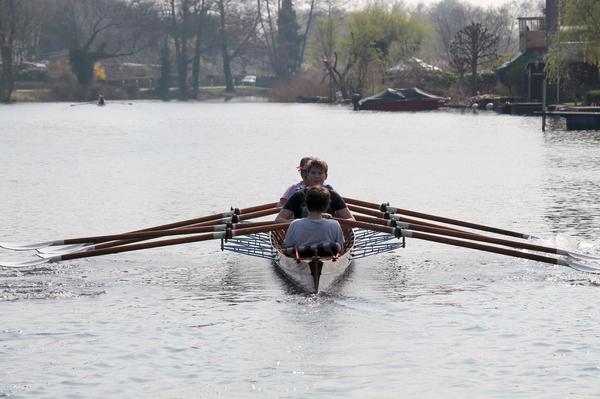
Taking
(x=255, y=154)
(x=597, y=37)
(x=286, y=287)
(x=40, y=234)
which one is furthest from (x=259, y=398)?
(x=597, y=37)

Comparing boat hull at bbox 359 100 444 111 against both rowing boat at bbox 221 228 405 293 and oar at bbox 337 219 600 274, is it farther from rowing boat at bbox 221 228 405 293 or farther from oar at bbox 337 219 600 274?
oar at bbox 337 219 600 274

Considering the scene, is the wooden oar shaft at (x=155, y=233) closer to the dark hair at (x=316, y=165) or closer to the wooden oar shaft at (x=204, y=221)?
the wooden oar shaft at (x=204, y=221)

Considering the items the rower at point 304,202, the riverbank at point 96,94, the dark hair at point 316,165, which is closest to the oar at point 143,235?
the rower at point 304,202

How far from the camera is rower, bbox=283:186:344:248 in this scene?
1661 centimetres

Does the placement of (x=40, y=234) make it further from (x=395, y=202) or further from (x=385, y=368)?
(x=385, y=368)

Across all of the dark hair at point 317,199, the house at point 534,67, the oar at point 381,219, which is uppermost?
the house at point 534,67

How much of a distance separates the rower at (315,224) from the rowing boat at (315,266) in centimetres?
15

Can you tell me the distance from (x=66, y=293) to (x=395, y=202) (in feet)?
45.5

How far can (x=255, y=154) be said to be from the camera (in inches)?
1939

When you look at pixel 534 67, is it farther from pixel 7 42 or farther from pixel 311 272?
pixel 311 272

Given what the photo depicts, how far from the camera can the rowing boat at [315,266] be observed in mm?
16203

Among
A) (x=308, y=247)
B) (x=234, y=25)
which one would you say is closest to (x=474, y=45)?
(x=234, y=25)

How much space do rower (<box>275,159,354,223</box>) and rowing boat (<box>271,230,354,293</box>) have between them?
884 mm

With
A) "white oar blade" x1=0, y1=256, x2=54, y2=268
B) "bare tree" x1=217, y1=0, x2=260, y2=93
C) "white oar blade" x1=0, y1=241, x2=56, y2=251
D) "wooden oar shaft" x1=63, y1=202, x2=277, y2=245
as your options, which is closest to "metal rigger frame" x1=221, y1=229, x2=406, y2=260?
"wooden oar shaft" x1=63, y1=202, x2=277, y2=245
